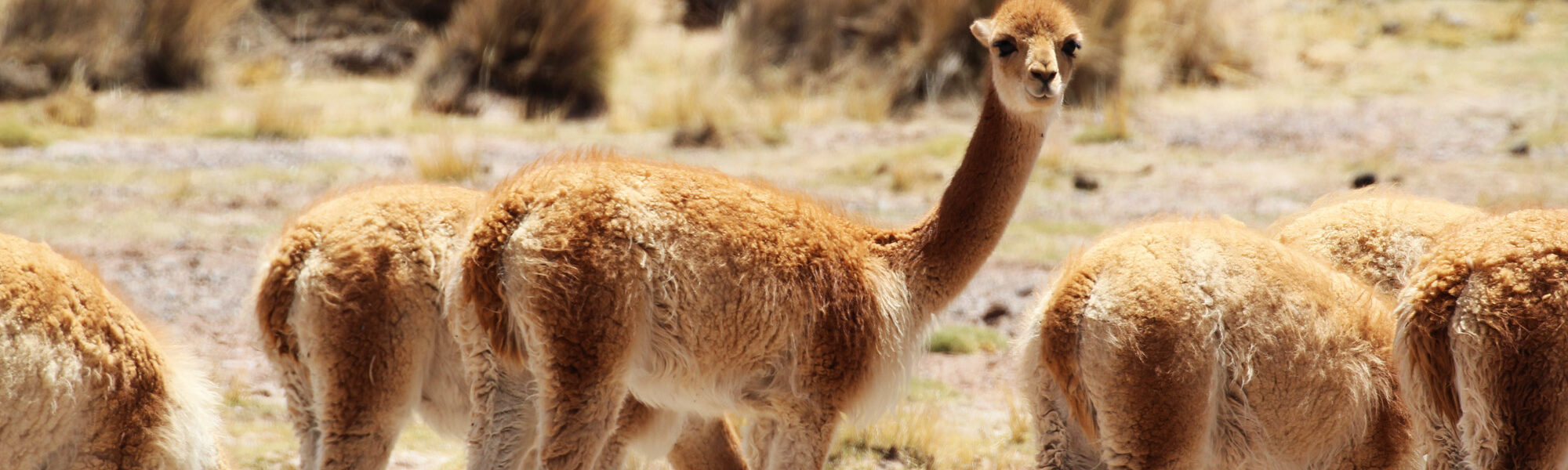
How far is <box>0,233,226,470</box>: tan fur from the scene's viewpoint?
3.55 metres

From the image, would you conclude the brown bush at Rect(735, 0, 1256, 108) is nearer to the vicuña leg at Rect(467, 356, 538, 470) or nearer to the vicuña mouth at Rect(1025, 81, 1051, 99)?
the vicuña mouth at Rect(1025, 81, 1051, 99)

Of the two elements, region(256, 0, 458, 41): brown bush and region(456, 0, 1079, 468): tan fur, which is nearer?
region(456, 0, 1079, 468): tan fur

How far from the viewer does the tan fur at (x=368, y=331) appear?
14.8ft

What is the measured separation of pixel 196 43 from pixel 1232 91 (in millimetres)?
10679

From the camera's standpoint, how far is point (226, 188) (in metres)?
11.5

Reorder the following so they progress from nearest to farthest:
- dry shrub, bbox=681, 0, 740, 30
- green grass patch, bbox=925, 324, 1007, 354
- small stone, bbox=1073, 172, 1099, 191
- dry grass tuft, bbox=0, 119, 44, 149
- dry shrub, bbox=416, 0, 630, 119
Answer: green grass patch, bbox=925, 324, 1007, 354 < small stone, bbox=1073, 172, 1099, 191 < dry grass tuft, bbox=0, 119, 44, 149 < dry shrub, bbox=416, 0, 630, 119 < dry shrub, bbox=681, 0, 740, 30

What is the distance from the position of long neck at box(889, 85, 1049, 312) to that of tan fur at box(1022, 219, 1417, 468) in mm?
604

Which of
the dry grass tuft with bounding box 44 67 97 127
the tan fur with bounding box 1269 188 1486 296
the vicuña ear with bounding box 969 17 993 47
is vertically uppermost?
the vicuña ear with bounding box 969 17 993 47

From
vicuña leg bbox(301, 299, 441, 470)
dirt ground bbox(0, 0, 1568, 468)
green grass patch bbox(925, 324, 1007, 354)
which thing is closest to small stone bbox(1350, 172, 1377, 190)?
dirt ground bbox(0, 0, 1568, 468)

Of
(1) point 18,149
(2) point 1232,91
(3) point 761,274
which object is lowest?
(1) point 18,149

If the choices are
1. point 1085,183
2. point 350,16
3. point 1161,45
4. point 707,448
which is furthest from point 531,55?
point 707,448

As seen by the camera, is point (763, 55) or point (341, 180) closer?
point (341, 180)

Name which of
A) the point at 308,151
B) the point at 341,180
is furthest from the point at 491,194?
the point at 308,151

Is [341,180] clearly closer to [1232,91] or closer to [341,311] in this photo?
[341,311]
